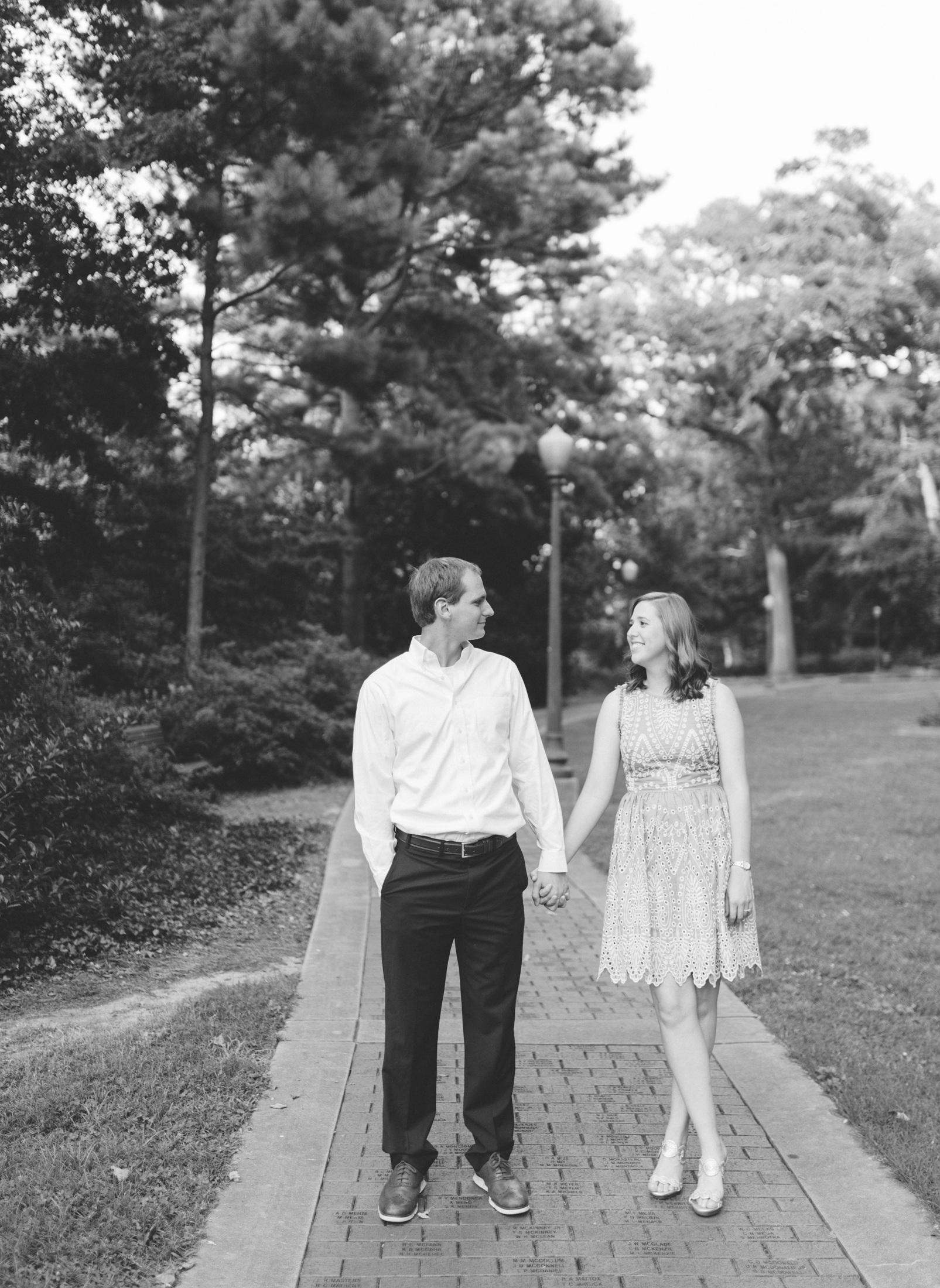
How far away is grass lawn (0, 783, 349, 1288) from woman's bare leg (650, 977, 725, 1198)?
1.37 metres

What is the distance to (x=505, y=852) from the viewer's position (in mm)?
3434

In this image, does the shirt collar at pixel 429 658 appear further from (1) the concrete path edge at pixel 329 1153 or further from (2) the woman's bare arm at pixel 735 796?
(1) the concrete path edge at pixel 329 1153

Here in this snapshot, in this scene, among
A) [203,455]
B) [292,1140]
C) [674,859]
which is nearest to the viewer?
[674,859]

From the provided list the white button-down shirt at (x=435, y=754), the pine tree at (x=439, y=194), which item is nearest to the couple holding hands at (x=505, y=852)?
the white button-down shirt at (x=435, y=754)

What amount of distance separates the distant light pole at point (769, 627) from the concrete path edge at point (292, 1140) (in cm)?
4017

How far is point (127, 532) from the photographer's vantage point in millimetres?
15555

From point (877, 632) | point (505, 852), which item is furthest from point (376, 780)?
point (877, 632)

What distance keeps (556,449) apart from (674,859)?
10.3 metres

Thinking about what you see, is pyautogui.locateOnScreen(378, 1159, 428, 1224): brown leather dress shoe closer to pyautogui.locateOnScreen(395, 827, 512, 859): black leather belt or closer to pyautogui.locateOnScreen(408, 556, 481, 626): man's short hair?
pyautogui.locateOnScreen(395, 827, 512, 859): black leather belt

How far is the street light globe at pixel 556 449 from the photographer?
43.9 ft

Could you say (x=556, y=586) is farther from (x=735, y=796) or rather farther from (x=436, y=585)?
(x=436, y=585)

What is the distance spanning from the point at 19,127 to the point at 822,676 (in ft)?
125

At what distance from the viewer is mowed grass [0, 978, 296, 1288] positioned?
9.94 ft

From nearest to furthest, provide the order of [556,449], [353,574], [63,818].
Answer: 1. [63,818]
2. [556,449]
3. [353,574]
